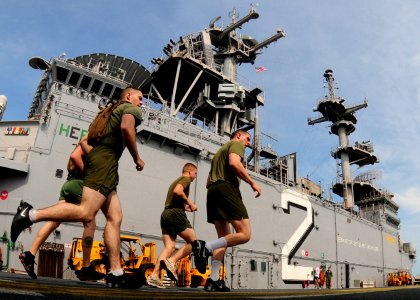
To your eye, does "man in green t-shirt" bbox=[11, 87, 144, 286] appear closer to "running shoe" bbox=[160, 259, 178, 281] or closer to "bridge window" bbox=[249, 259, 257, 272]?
"running shoe" bbox=[160, 259, 178, 281]

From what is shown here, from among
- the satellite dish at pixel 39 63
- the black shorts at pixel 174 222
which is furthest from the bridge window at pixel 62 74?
the black shorts at pixel 174 222

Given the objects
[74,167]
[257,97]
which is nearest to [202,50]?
[257,97]

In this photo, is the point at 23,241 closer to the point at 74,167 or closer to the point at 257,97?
the point at 74,167

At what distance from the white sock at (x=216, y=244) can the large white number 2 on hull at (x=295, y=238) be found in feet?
45.1

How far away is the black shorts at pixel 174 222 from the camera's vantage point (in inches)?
205

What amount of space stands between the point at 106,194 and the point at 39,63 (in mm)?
17084

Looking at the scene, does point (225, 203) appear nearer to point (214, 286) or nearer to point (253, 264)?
point (214, 286)

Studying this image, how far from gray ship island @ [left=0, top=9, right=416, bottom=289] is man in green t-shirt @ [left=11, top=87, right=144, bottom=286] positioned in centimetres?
594

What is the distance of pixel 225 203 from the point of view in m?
4.05

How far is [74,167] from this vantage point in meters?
4.41

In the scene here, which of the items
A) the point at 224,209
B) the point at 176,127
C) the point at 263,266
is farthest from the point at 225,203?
the point at 263,266

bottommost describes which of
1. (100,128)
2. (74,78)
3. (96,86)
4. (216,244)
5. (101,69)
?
(216,244)

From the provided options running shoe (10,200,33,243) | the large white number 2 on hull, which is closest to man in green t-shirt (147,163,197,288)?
running shoe (10,200,33,243)

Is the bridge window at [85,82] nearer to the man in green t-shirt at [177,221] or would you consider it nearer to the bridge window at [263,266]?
the bridge window at [263,266]
